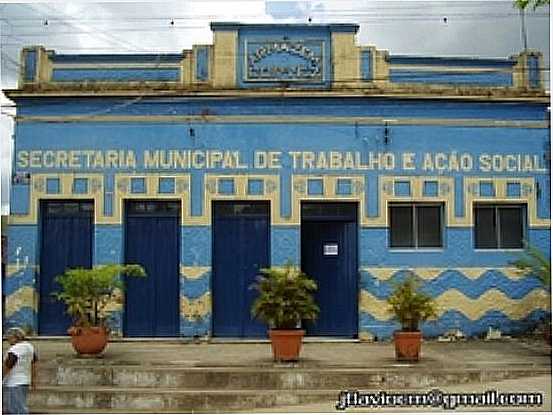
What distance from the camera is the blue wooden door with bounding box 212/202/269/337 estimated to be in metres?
15.3

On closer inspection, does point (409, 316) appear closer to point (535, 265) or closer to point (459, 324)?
point (459, 324)

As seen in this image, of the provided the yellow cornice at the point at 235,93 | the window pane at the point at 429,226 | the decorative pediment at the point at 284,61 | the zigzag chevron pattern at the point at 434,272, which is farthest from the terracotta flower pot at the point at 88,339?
the window pane at the point at 429,226

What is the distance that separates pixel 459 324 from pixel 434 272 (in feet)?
3.66

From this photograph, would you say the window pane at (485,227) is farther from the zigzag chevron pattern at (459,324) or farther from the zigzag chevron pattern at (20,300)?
the zigzag chevron pattern at (20,300)

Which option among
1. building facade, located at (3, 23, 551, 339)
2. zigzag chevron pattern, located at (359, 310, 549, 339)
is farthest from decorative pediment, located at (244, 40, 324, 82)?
zigzag chevron pattern, located at (359, 310, 549, 339)

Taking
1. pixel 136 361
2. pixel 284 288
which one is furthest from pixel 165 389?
pixel 284 288

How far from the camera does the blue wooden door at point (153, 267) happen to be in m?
15.3

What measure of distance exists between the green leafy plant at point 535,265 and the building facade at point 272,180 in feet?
1.14

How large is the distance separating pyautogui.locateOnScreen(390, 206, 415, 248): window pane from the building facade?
30 mm

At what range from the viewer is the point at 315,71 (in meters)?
15.6

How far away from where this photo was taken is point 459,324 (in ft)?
50.6

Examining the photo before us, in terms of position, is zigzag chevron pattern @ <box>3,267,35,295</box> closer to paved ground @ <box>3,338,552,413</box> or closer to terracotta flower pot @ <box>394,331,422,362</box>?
paved ground @ <box>3,338,552,413</box>

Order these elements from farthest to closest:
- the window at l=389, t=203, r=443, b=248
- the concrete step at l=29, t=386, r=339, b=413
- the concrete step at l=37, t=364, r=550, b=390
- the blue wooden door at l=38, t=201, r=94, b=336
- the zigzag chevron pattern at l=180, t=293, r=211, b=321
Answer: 1. the window at l=389, t=203, r=443, b=248
2. the blue wooden door at l=38, t=201, r=94, b=336
3. the zigzag chevron pattern at l=180, t=293, r=211, b=321
4. the concrete step at l=37, t=364, r=550, b=390
5. the concrete step at l=29, t=386, r=339, b=413

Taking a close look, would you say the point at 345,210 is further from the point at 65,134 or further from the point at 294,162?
the point at 65,134
